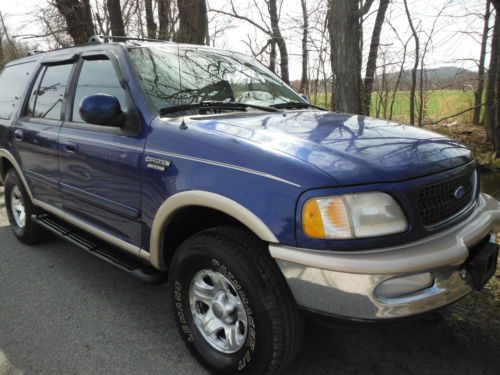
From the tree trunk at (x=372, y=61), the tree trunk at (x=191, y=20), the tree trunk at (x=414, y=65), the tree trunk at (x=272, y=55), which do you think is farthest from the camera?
the tree trunk at (x=272, y=55)

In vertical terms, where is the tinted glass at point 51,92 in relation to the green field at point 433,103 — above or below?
above

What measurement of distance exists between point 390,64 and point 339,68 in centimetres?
335

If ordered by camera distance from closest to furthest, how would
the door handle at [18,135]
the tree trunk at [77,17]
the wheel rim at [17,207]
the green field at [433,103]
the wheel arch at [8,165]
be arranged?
the door handle at [18,135] → the wheel arch at [8,165] → the wheel rim at [17,207] → the green field at [433,103] → the tree trunk at [77,17]

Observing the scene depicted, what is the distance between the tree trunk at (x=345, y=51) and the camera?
17.6 feet

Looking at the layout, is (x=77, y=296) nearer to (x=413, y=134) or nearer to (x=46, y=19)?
(x=413, y=134)

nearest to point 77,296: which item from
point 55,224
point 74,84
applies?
point 55,224

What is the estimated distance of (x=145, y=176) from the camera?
2.53 meters

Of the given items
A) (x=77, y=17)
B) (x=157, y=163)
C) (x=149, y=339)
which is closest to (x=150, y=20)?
(x=77, y=17)

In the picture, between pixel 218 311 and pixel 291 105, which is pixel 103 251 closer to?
pixel 218 311

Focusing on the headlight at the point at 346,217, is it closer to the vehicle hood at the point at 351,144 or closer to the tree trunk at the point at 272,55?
the vehicle hood at the point at 351,144

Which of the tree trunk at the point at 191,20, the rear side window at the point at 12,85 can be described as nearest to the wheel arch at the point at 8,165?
the rear side window at the point at 12,85

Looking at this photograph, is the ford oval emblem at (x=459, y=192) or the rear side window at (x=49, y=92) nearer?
the ford oval emblem at (x=459, y=192)

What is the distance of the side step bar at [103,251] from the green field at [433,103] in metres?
6.79

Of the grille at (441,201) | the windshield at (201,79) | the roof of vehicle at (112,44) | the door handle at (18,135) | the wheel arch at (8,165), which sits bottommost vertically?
the wheel arch at (8,165)
